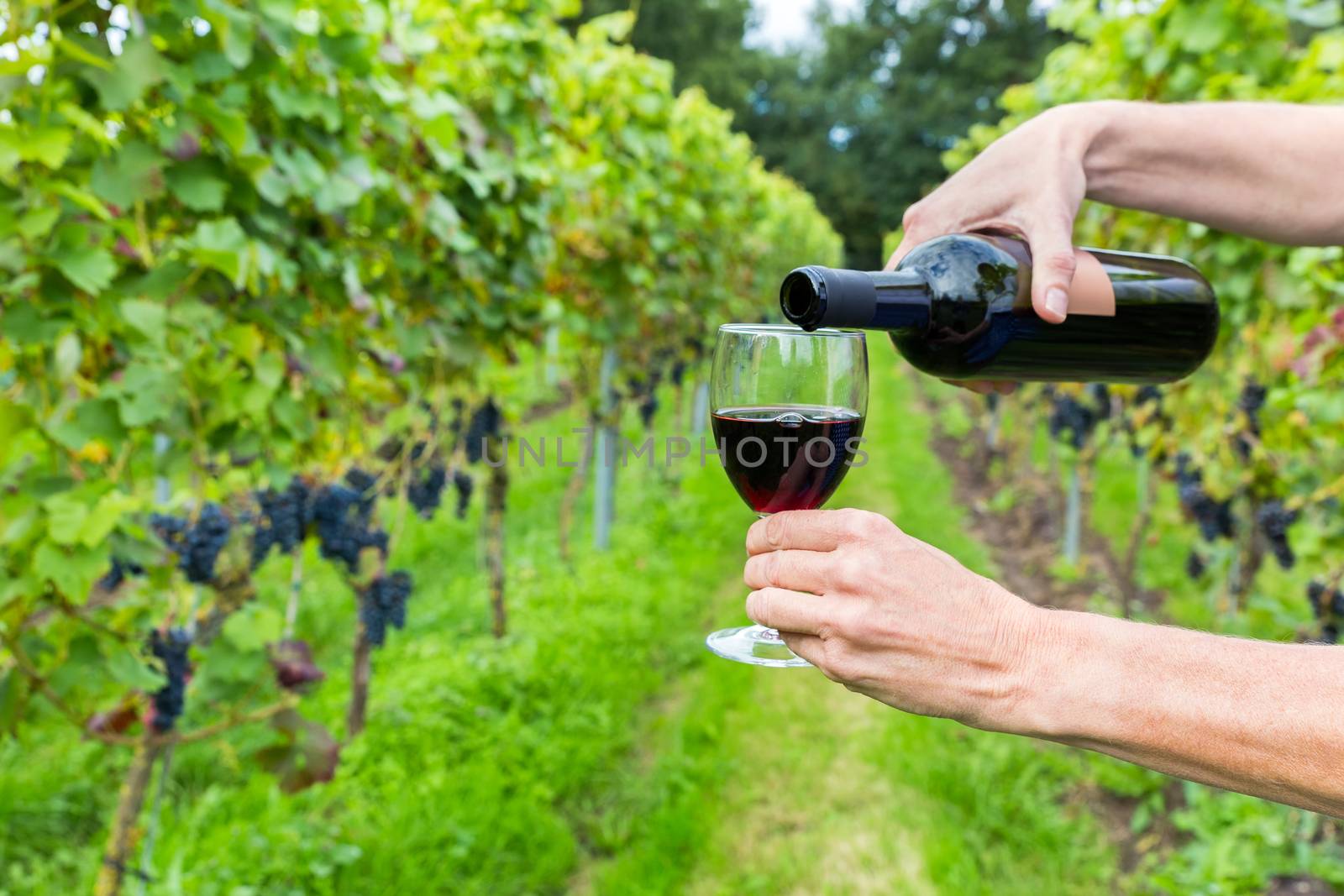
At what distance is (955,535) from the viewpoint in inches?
249

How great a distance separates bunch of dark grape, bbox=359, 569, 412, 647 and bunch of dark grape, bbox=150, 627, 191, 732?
0.83 meters

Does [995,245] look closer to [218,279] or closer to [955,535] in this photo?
[218,279]

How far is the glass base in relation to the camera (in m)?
1.13

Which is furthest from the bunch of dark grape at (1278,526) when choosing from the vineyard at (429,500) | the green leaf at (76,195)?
the green leaf at (76,195)

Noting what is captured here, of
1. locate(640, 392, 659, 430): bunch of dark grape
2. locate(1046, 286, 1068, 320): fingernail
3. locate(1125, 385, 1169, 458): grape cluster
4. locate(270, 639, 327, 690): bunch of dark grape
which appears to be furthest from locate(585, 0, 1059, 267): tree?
locate(1046, 286, 1068, 320): fingernail

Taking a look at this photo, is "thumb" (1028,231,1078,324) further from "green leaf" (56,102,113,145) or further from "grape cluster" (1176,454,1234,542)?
"grape cluster" (1176,454,1234,542)

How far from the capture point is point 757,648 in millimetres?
1182

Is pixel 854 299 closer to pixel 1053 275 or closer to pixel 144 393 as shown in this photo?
pixel 1053 275

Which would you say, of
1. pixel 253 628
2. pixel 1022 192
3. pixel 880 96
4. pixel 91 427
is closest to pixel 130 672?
pixel 253 628

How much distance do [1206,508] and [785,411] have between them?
2.85 metres

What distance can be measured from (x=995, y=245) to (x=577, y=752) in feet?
8.20

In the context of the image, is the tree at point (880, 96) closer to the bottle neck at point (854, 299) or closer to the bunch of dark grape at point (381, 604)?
the bunch of dark grape at point (381, 604)

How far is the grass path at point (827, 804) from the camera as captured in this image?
2.83 m

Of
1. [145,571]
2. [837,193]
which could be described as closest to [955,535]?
[145,571]
